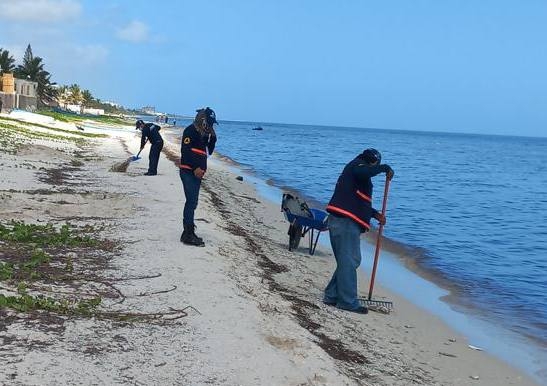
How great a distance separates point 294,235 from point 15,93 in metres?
61.7

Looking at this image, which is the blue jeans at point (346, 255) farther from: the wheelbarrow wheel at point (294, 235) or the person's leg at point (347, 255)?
the wheelbarrow wheel at point (294, 235)

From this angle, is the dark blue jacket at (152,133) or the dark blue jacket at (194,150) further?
the dark blue jacket at (152,133)

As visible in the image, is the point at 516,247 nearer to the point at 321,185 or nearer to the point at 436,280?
the point at 436,280

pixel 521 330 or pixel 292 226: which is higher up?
pixel 292 226

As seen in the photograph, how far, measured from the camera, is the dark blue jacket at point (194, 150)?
8.62m

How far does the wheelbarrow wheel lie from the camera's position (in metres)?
11.3

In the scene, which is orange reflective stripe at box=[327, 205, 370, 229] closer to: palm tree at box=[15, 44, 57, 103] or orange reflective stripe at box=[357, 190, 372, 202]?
orange reflective stripe at box=[357, 190, 372, 202]

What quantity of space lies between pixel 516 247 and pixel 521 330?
8151mm

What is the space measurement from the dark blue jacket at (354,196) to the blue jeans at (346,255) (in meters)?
0.09

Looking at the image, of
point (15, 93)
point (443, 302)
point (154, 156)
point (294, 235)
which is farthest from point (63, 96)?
point (443, 302)

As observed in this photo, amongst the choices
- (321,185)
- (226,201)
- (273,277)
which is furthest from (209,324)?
(321,185)

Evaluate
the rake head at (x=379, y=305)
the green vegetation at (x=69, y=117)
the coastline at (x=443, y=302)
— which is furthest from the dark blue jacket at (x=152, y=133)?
the green vegetation at (x=69, y=117)

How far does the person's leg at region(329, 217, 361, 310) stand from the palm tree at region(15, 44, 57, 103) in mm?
84370

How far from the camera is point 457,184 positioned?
36.6 m
